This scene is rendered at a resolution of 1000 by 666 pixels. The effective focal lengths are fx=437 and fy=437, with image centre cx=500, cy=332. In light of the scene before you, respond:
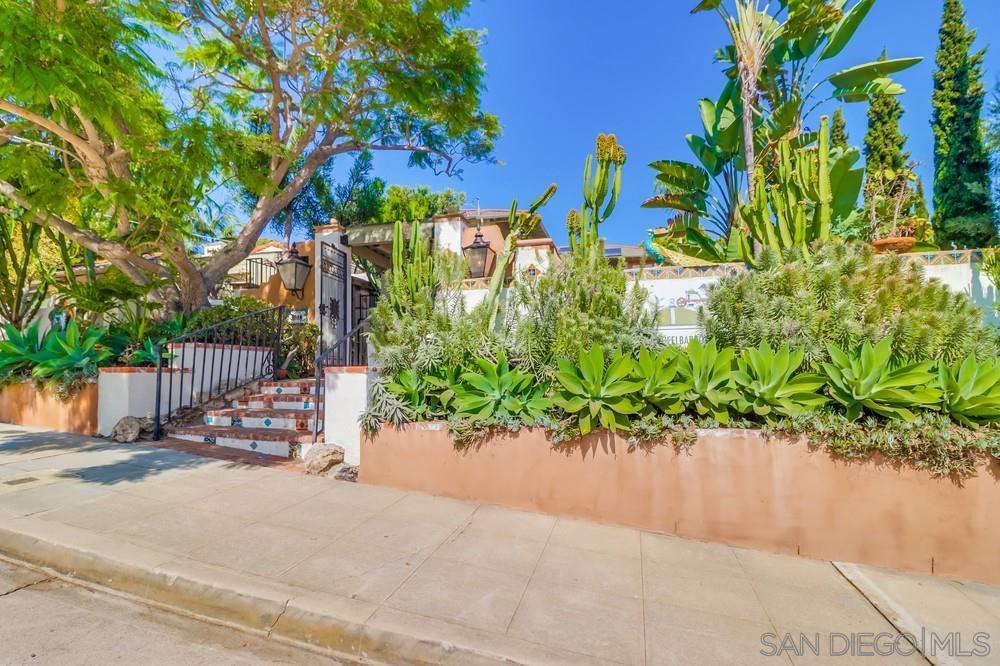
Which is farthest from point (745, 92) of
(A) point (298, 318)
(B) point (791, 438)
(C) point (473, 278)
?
(A) point (298, 318)

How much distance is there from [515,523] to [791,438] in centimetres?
263

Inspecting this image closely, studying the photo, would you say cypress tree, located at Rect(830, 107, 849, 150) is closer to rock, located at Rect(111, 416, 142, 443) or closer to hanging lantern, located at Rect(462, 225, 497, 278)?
hanging lantern, located at Rect(462, 225, 497, 278)

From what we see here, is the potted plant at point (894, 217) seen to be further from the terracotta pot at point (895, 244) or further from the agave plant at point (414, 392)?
the agave plant at point (414, 392)

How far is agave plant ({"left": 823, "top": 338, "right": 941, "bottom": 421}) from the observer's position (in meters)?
3.67

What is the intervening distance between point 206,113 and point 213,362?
496 cm

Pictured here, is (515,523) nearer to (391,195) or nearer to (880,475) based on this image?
(880,475)

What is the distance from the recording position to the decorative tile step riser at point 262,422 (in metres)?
6.28

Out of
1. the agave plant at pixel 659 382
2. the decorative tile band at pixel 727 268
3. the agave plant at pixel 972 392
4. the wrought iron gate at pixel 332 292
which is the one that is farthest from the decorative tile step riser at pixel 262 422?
the agave plant at pixel 972 392

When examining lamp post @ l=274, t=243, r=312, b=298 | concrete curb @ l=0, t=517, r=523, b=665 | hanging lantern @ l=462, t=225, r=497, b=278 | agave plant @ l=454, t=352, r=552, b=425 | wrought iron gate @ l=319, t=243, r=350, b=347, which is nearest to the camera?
concrete curb @ l=0, t=517, r=523, b=665

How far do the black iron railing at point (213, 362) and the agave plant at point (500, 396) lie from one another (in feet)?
16.0

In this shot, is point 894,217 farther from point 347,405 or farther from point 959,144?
point 347,405

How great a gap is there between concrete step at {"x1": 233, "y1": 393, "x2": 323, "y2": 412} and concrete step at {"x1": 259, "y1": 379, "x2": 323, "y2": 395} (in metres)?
0.18

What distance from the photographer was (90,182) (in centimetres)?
802

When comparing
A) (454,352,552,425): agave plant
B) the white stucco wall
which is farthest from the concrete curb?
the white stucco wall
